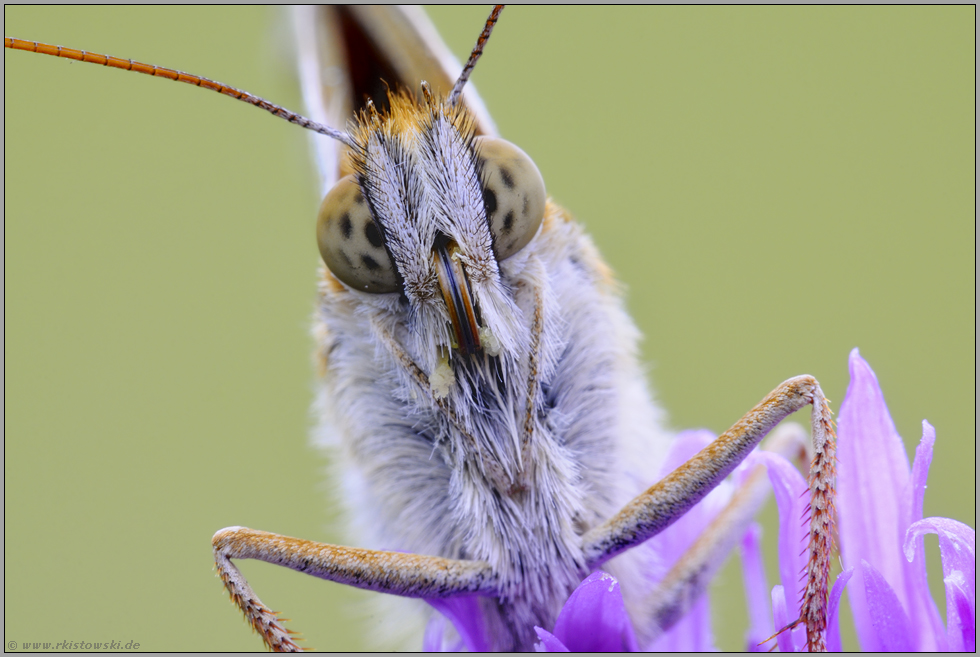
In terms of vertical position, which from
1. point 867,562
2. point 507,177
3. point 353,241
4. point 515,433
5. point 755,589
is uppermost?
point 507,177

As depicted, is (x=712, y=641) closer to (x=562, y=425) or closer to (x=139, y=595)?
(x=562, y=425)

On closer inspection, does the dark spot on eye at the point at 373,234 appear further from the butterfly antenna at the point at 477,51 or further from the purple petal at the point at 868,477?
the purple petal at the point at 868,477

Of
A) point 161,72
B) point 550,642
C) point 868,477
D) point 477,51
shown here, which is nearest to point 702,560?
point 868,477

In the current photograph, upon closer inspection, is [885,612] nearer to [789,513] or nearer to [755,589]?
[789,513]

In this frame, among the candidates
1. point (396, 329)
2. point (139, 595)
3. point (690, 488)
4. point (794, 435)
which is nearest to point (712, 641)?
point (794, 435)

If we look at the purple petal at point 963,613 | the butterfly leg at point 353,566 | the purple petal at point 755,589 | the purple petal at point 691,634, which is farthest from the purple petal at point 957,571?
the butterfly leg at point 353,566

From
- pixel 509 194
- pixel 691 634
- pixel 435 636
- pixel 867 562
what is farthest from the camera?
pixel 691 634

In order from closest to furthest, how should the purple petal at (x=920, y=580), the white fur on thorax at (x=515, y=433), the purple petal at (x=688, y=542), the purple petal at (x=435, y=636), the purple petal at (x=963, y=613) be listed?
the purple petal at (x=963, y=613)
the purple petal at (x=920, y=580)
the white fur on thorax at (x=515, y=433)
the purple petal at (x=435, y=636)
the purple petal at (x=688, y=542)
